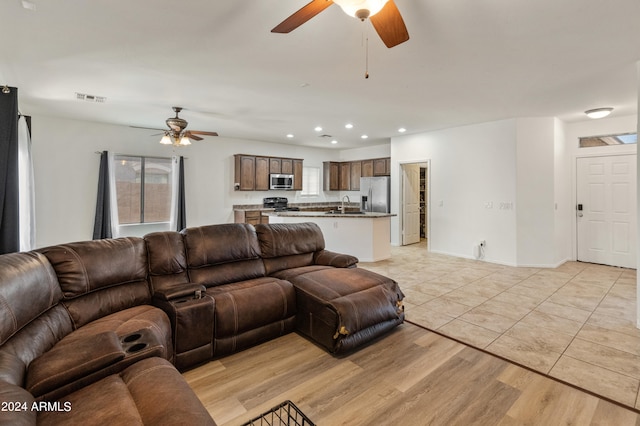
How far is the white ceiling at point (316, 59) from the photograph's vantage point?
2.29 m

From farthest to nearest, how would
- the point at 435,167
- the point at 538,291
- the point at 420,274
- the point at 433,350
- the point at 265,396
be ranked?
the point at 435,167
the point at 420,274
the point at 538,291
the point at 433,350
the point at 265,396

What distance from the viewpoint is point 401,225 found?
24.8 ft

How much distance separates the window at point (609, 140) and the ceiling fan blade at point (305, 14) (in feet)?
21.2

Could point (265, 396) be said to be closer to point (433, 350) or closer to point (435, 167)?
point (433, 350)

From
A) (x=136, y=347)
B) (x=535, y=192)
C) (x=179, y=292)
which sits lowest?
(x=136, y=347)

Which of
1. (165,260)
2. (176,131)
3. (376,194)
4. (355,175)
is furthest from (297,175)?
(165,260)

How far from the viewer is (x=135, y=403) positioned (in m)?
1.32

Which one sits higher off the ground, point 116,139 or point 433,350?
point 116,139

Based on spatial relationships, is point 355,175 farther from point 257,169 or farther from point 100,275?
point 100,275

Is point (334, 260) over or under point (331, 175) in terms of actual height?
under

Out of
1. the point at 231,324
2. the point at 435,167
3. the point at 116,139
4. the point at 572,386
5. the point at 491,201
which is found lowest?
the point at 572,386

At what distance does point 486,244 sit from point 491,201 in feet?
2.78

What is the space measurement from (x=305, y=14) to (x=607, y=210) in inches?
263

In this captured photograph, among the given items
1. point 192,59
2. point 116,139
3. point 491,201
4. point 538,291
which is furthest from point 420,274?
point 116,139
